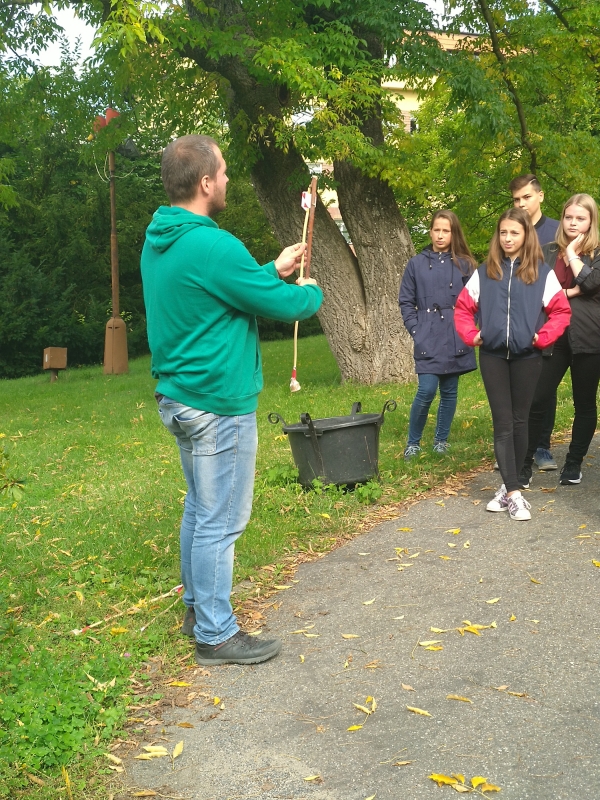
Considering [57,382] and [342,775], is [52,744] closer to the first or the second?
[342,775]

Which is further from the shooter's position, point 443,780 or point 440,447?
point 440,447

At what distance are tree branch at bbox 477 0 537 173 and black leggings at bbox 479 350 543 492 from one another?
872 centimetres

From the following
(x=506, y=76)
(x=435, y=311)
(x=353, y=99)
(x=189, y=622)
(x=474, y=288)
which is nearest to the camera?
(x=189, y=622)

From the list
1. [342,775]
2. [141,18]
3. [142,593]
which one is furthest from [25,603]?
[141,18]

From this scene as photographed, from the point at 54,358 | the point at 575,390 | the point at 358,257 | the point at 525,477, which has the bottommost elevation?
the point at 525,477

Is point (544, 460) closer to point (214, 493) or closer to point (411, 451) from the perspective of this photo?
point (411, 451)

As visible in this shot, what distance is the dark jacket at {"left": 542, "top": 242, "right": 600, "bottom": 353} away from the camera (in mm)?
6324

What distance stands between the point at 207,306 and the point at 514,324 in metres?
2.64

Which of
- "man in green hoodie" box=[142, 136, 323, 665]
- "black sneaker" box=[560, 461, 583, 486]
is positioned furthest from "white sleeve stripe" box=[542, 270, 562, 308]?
"man in green hoodie" box=[142, 136, 323, 665]

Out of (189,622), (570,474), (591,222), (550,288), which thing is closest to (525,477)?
(570,474)

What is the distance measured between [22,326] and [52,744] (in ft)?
77.7

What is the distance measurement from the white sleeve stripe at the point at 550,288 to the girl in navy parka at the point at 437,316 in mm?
1646

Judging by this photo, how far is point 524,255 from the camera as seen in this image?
19.6ft

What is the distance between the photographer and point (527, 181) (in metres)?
6.86
